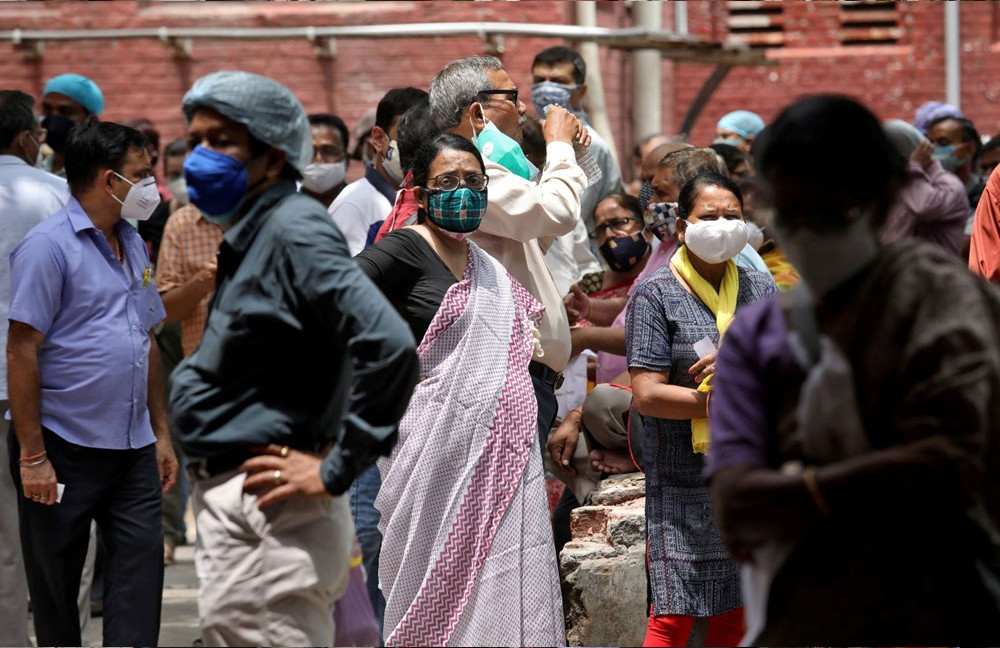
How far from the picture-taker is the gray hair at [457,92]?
16.7 feet

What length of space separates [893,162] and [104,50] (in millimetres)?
9998

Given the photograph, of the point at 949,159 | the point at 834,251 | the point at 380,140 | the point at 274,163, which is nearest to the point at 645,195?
the point at 380,140

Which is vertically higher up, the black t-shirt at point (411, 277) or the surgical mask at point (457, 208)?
the surgical mask at point (457, 208)

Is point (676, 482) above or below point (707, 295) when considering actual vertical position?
below

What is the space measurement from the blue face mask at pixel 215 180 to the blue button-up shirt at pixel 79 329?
189 cm

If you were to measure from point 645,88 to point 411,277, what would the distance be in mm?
8588

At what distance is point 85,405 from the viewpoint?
4.87m

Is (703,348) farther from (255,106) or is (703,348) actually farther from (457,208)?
(255,106)

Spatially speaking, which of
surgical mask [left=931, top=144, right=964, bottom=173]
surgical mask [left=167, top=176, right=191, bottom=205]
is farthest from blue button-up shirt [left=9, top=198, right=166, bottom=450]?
surgical mask [left=931, top=144, right=964, bottom=173]

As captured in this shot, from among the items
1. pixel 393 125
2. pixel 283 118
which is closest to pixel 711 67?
pixel 393 125

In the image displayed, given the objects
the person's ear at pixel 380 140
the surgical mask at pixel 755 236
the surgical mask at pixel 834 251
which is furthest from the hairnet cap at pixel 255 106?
the person's ear at pixel 380 140

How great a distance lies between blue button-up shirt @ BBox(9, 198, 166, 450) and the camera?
4824 millimetres

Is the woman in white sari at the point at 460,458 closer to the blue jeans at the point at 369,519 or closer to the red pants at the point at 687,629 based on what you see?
the red pants at the point at 687,629

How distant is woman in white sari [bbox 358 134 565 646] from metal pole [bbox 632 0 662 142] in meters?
8.36
